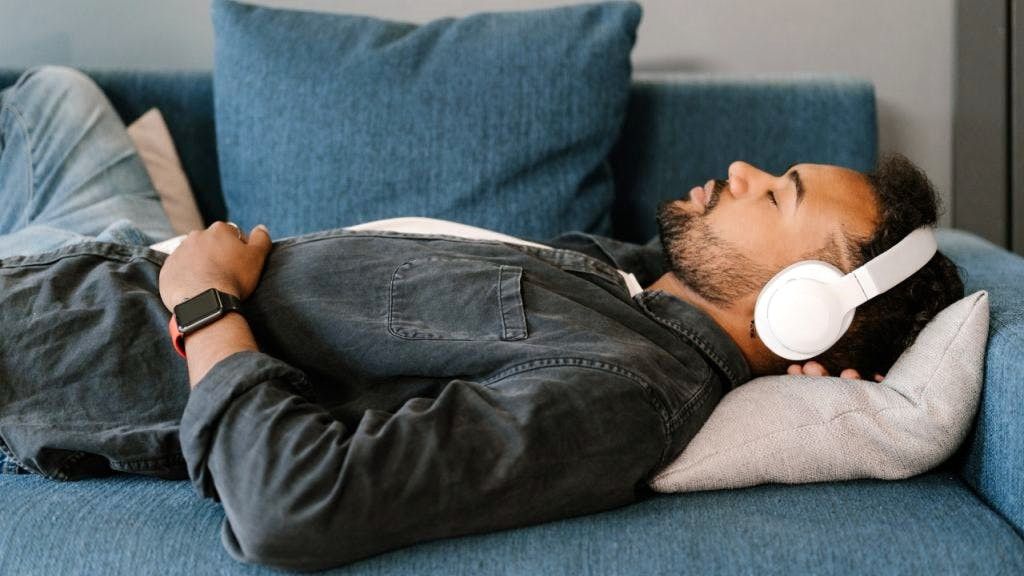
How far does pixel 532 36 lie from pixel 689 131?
1.21ft

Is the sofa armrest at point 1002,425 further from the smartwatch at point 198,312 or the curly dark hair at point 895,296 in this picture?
the smartwatch at point 198,312

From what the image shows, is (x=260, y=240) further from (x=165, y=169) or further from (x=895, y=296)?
(x=895, y=296)

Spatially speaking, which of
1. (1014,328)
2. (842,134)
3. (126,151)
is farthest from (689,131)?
(126,151)

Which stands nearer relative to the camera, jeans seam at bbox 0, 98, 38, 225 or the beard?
the beard

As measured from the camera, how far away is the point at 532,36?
1658 mm

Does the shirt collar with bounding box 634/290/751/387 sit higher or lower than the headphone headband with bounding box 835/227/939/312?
lower

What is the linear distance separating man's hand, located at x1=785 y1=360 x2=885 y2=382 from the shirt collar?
6 cm

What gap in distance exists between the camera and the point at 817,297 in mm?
1147

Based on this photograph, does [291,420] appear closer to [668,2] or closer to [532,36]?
[532,36]

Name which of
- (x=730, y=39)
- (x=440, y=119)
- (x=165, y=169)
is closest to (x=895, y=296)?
(x=440, y=119)

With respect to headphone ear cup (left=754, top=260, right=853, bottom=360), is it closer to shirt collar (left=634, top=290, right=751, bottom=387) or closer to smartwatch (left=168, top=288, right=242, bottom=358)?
shirt collar (left=634, top=290, right=751, bottom=387)

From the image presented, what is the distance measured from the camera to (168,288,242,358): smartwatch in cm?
109

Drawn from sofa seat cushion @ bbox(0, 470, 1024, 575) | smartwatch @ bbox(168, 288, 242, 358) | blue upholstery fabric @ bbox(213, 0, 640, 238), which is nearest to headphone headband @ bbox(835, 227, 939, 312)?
sofa seat cushion @ bbox(0, 470, 1024, 575)

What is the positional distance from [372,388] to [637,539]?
1.24ft
